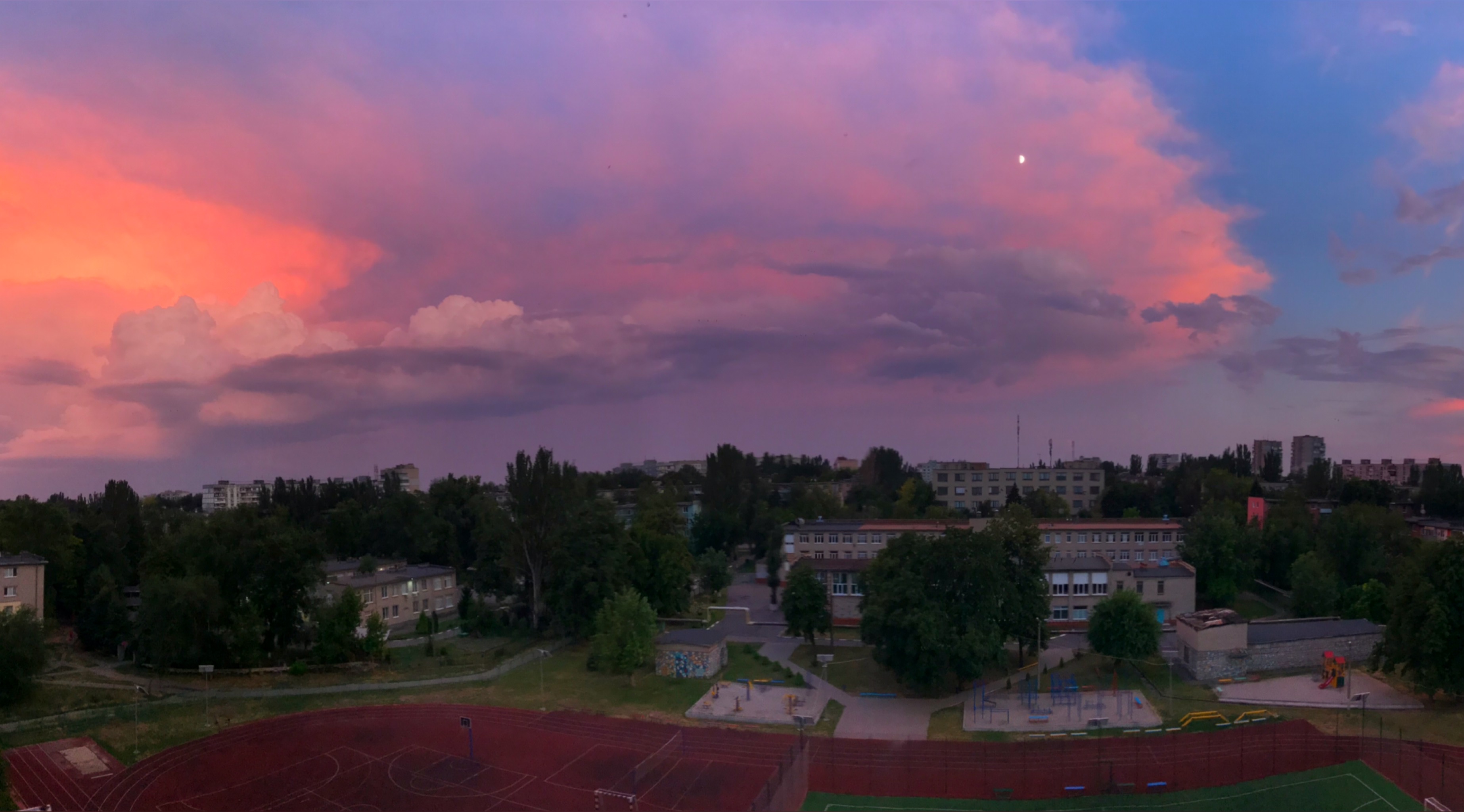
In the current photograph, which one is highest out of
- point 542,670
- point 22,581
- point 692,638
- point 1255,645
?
point 1255,645

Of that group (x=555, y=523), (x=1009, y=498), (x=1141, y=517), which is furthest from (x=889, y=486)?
(x=555, y=523)

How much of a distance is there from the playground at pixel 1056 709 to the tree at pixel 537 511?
72.5 ft

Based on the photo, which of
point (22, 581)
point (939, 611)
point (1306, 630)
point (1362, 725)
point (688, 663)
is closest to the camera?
point (1362, 725)

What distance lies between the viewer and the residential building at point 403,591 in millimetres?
43750

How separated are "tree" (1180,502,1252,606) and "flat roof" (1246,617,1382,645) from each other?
10.1 m

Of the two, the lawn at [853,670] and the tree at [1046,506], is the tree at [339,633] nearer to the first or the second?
the lawn at [853,670]

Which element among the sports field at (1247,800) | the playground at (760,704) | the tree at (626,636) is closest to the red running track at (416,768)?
the playground at (760,704)

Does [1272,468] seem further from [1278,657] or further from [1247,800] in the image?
[1247,800]

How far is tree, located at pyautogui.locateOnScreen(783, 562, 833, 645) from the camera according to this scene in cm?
3597

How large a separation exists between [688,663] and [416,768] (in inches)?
448

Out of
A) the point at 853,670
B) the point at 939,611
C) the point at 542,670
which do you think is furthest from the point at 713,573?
the point at 939,611

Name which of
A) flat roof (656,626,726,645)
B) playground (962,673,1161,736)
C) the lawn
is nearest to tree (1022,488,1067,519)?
the lawn

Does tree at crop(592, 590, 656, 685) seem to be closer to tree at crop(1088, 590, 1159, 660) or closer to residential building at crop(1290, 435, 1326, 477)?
tree at crop(1088, 590, 1159, 660)

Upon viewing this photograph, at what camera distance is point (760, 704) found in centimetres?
2895
